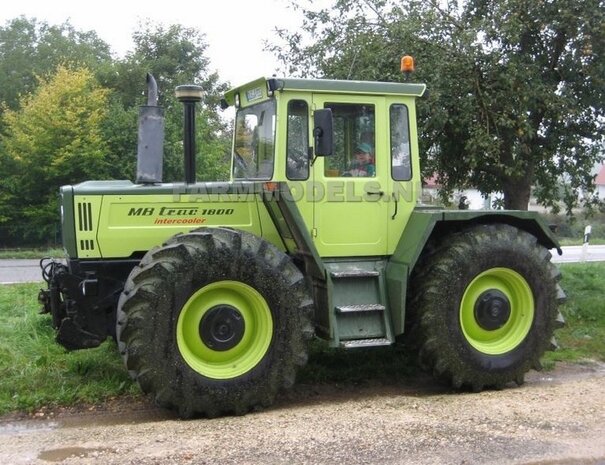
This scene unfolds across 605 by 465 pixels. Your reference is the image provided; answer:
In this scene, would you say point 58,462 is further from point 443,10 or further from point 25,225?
point 25,225

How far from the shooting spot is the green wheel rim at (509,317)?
20.5 feet

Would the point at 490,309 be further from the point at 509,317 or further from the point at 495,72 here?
the point at 495,72

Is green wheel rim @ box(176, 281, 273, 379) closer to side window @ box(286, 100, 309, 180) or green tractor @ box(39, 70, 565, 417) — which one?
green tractor @ box(39, 70, 565, 417)

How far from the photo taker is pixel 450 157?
9.84 meters

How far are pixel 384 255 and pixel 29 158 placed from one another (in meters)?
19.5

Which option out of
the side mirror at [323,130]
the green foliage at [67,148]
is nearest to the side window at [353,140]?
the side mirror at [323,130]

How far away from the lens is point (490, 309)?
6.21 m

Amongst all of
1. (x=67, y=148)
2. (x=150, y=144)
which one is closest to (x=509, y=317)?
(x=150, y=144)

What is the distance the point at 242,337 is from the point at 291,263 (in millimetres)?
702

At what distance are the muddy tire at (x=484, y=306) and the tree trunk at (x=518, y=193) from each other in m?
3.66

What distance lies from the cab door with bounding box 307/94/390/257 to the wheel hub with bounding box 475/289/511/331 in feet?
3.46

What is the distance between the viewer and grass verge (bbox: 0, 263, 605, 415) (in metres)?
5.86

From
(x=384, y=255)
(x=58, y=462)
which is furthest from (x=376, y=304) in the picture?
(x=58, y=462)

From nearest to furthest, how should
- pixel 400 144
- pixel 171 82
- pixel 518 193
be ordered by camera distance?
pixel 400 144 < pixel 518 193 < pixel 171 82
